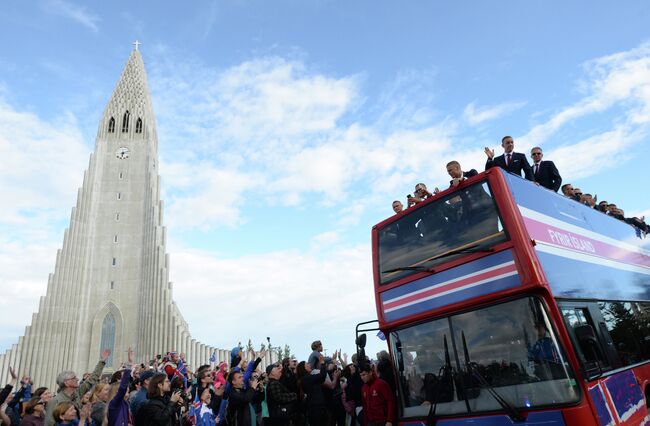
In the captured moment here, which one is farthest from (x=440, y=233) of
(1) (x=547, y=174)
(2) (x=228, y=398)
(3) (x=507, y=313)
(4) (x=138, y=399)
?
(4) (x=138, y=399)

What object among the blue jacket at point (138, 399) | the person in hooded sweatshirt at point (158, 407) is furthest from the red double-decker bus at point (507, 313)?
the blue jacket at point (138, 399)

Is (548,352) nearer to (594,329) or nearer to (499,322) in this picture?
(499,322)

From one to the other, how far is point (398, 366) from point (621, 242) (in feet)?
14.9

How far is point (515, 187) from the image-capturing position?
535cm

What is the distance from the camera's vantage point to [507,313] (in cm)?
456

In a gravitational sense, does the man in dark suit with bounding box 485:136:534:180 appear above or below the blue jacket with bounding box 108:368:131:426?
above

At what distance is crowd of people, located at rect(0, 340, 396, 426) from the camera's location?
5230 millimetres

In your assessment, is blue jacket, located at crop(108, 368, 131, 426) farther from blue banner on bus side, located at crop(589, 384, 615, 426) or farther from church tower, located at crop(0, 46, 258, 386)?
church tower, located at crop(0, 46, 258, 386)

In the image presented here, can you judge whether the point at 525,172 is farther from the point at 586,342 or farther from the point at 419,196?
the point at 586,342

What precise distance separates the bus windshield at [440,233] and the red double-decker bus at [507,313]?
1 cm

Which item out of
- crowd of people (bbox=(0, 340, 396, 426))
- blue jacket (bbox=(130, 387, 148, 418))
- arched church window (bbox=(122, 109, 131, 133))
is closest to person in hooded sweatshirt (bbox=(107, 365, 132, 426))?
crowd of people (bbox=(0, 340, 396, 426))

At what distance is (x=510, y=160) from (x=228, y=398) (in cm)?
577

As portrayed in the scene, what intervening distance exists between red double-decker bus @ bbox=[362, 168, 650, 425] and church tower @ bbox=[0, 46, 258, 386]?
100ft

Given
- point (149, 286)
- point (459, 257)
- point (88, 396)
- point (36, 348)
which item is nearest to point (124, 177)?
point (149, 286)
